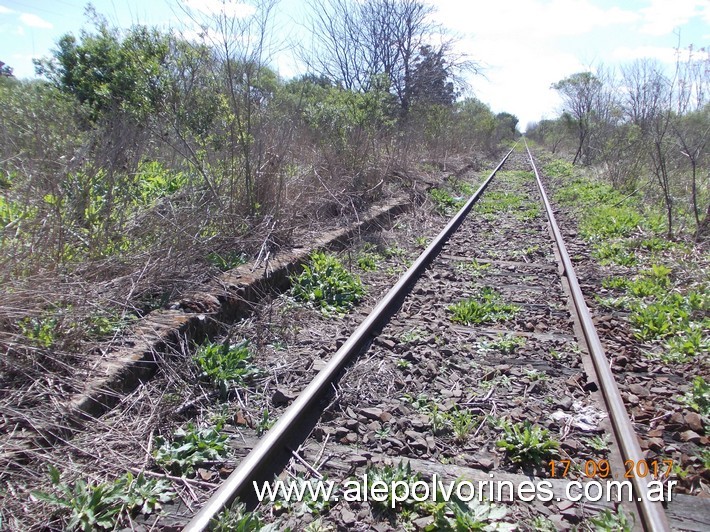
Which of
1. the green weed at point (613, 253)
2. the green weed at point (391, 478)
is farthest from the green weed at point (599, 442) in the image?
the green weed at point (613, 253)

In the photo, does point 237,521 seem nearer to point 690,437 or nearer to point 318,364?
point 318,364

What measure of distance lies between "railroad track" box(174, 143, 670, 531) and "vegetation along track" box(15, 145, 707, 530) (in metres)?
0.01

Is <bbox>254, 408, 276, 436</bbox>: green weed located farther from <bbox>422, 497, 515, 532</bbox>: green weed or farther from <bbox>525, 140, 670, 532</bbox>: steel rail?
<bbox>525, 140, 670, 532</bbox>: steel rail

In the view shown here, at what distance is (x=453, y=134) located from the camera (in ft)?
69.1

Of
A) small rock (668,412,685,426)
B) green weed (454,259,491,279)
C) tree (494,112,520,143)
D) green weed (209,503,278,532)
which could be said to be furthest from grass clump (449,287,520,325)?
tree (494,112,520,143)

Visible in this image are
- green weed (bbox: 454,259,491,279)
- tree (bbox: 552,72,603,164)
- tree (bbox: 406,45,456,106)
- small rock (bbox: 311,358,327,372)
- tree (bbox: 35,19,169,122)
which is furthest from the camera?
tree (bbox: 552,72,603,164)

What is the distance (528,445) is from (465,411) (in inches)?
17.7

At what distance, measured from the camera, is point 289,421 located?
8.86ft

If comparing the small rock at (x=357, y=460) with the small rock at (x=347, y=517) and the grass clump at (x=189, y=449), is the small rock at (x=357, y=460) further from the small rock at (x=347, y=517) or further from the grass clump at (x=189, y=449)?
the grass clump at (x=189, y=449)

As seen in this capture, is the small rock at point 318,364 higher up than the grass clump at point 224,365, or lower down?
lower down

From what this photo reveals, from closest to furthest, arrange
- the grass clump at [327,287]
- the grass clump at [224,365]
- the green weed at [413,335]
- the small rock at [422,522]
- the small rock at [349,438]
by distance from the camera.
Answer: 1. the small rock at [422,522]
2. the small rock at [349,438]
3. the grass clump at [224,365]
4. the green weed at [413,335]
5. the grass clump at [327,287]

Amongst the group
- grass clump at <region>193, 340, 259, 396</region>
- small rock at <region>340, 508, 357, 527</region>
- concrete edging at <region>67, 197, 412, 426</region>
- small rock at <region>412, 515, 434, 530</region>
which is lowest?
small rock at <region>412, 515, 434, 530</region>

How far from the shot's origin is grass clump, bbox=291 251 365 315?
4.96m

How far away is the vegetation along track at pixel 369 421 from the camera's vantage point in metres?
Answer: 2.21
